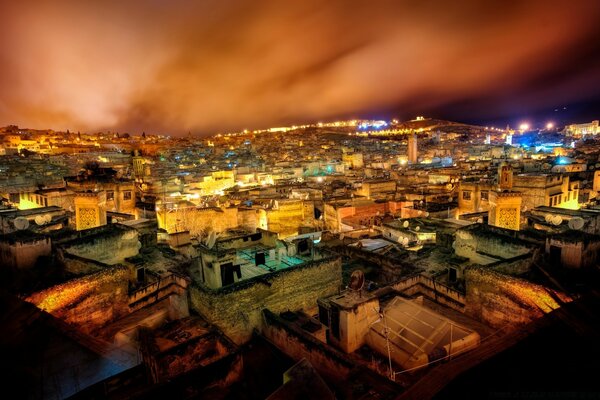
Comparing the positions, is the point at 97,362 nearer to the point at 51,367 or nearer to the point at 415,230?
the point at 51,367

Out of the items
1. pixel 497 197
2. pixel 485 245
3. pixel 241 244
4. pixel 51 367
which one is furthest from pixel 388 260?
pixel 51 367

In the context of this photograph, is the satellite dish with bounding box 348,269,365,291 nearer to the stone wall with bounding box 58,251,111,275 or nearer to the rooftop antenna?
the rooftop antenna

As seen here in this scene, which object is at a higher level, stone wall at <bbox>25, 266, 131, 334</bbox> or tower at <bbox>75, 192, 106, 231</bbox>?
tower at <bbox>75, 192, 106, 231</bbox>

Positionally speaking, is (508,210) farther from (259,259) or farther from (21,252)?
(21,252)

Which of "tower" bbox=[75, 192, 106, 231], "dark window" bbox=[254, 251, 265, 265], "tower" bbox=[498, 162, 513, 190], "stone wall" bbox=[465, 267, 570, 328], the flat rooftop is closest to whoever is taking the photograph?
"stone wall" bbox=[465, 267, 570, 328]

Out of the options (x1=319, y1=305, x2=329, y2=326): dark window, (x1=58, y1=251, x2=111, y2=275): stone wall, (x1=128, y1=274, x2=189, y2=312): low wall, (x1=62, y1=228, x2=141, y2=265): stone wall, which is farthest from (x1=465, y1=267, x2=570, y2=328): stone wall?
(x1=62, y1=228, x2=141, y2=265): stone wall

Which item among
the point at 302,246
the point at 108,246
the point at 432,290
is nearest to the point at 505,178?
the point at 432,290
